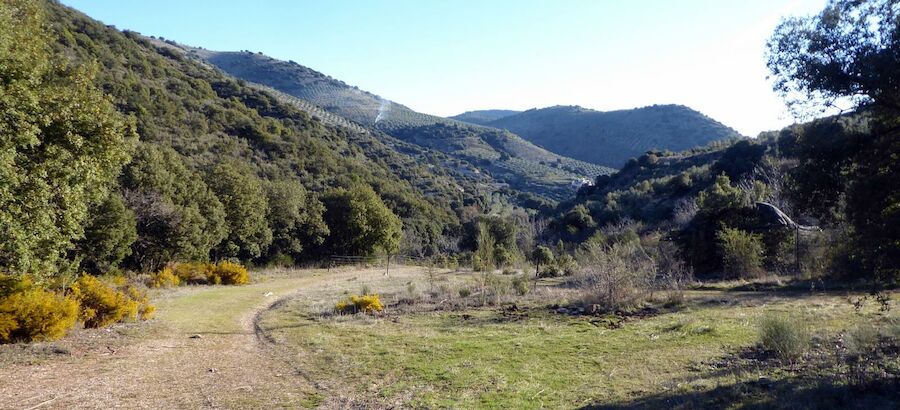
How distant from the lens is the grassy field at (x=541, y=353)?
7.21m

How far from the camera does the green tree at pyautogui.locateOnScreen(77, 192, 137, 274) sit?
752 inches

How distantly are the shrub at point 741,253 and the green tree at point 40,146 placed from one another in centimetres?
2460

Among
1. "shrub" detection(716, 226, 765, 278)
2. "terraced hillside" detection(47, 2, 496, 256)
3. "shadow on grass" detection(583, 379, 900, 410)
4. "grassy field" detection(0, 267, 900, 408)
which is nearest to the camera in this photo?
"shadow on grass" detection(583, 379, 900, 410)

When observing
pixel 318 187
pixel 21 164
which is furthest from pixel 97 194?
pixel 318 187

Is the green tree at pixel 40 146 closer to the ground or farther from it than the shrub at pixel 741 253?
farther from it

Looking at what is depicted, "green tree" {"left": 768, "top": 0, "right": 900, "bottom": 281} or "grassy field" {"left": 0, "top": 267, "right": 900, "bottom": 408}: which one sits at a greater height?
"green tree" {"left": 768, "top": 0, "right": 900, "bottom": 281}

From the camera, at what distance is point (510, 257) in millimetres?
33625

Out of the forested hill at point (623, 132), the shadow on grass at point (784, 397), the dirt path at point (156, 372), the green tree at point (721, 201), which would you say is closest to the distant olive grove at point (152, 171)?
the dirt path at point (156, 372)

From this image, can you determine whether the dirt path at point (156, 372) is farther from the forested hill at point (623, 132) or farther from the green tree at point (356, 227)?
the forested hill at point (623, 132)

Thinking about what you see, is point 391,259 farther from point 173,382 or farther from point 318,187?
point 173,382

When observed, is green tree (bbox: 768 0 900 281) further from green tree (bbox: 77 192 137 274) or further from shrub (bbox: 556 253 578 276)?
green tree (bbox: 77 192 137 274)

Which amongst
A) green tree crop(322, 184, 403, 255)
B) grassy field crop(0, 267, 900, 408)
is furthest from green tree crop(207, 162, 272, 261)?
grassy field crop(0, 267, 900, 408)

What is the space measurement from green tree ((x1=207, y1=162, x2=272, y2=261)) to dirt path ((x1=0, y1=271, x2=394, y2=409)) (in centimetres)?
1838

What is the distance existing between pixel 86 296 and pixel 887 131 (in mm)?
15869
